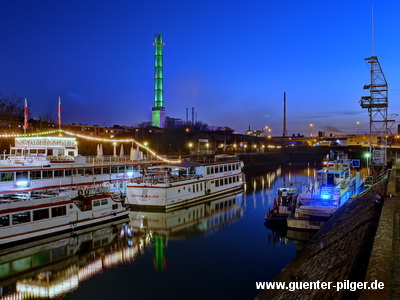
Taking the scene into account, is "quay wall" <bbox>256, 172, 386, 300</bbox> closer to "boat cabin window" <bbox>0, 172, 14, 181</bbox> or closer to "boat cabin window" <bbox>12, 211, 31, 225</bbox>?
"boat cabin window" <bbox>12, 211, 31, 225</bbox>

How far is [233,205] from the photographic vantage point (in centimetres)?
3688

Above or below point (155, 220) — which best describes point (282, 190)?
above

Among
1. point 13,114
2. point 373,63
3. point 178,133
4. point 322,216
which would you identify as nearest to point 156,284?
point 322,216

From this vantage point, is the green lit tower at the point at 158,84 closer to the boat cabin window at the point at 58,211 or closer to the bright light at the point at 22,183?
the bright light at the point at 22,183

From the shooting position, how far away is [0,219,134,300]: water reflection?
1634 centimetres

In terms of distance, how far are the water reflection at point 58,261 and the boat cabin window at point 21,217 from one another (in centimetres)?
147

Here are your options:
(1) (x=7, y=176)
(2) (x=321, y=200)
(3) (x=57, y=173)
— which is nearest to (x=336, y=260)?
(2) (x=321, y=200)

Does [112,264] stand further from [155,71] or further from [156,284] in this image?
[155,71]

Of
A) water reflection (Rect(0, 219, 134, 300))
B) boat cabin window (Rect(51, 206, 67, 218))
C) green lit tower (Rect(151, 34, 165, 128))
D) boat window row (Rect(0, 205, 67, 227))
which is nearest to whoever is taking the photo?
water reflection (Rect(0, 219, 134, 300))

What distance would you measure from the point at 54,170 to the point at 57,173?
0.51 metres

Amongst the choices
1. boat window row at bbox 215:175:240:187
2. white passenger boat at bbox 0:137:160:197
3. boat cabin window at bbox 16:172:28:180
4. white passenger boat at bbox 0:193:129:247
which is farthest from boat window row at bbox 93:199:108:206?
boat window row at bbox 215:175:240:187

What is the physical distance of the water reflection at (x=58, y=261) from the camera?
16344mm

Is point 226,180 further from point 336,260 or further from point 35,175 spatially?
point 336,260

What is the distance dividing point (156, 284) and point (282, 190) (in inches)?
656
